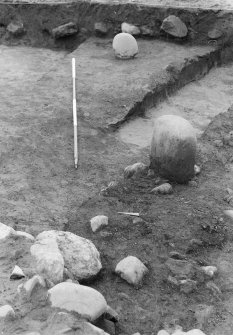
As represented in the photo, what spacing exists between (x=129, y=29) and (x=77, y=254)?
570cm

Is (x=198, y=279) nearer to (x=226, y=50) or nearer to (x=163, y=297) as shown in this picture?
(x=163, y=297)

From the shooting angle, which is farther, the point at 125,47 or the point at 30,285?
the point at 125,47

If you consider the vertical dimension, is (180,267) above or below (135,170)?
above

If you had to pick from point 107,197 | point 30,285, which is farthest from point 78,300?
point 107,197

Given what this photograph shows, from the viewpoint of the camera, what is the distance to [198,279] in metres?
4.07

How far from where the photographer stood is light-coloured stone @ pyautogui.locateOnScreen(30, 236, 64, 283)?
3.55 meters

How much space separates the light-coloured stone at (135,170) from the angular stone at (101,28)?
13.5 feet

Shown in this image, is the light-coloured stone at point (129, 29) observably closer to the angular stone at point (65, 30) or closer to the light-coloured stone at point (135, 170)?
the angular stone at point (65, 30)

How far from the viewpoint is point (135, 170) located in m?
5.50

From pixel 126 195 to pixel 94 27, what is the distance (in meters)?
4.73

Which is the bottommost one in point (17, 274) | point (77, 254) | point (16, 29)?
point (16, 29)

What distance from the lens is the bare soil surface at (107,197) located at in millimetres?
3781

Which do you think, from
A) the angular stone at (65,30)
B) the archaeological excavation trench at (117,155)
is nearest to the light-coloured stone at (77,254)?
the archaeological excavation trench at (117,155)

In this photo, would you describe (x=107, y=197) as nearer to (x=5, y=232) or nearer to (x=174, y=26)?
(x=5, y=232)
